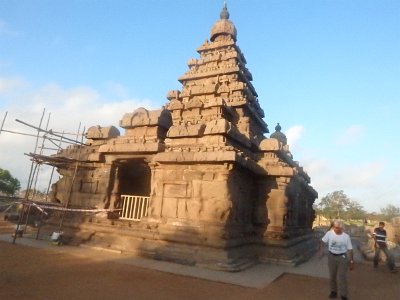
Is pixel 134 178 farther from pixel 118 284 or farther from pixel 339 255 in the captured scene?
pixel 339 255

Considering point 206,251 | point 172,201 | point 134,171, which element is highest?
point 134,171

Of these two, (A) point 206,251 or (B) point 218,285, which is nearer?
(B) point 218,285

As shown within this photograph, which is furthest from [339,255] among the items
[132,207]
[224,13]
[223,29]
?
[224,13]

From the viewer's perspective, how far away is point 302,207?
1659cm

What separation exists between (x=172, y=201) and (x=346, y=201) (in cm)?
6693

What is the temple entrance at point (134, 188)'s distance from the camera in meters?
13.1

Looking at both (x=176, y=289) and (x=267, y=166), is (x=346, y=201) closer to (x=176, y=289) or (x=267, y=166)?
(x=267, y=166)

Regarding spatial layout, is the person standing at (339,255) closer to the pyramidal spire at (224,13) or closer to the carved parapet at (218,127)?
the carved parapet at (218,127)

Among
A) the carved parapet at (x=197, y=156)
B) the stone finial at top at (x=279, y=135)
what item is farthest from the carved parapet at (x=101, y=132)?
the stone finial at top at (x=279, y=135)

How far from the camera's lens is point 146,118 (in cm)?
1305

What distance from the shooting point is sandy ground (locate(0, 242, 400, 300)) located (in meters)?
5.88

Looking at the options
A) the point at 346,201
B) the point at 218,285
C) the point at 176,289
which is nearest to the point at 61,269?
the point at 176,289

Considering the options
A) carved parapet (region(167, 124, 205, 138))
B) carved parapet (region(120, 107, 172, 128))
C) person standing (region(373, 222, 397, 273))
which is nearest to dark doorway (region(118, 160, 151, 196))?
carved parapet (region(120, 107, 172, 128))

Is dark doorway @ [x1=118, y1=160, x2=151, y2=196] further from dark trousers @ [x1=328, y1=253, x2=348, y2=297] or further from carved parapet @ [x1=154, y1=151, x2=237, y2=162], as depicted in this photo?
dark trousers @ [x1=328, y1=253, x2=348, y2=297]
